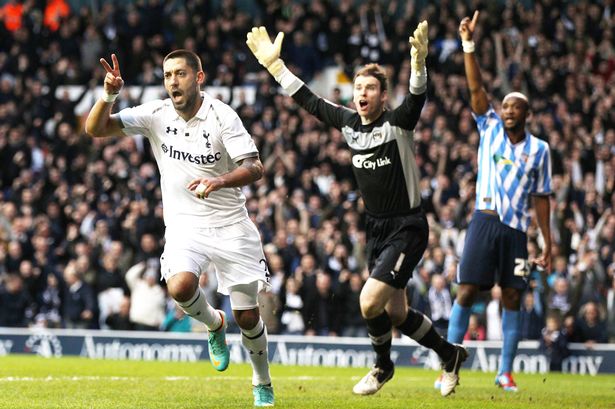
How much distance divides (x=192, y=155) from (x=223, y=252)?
0.83 meters

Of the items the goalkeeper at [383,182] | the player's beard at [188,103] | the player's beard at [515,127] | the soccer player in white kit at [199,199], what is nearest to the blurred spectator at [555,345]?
the player's beard at [515,127]

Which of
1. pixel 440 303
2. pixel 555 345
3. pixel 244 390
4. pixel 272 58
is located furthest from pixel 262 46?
pixel 440 303

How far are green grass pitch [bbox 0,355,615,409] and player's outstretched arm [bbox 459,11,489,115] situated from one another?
293cm

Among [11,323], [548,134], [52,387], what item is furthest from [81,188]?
[52,387]

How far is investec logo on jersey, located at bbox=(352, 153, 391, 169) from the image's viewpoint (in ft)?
34.5

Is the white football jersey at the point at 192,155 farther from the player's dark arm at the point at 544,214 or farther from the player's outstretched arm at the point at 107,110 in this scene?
the player's dark arm at the point at 544,214

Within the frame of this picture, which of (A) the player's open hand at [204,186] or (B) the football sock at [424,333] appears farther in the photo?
(B) the football sock at [424,333]

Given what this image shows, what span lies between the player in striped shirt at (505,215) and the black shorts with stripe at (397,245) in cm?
135

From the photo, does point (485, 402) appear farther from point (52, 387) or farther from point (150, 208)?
point (150, 208)

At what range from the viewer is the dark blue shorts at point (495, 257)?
38.7 ft

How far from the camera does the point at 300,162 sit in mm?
23531

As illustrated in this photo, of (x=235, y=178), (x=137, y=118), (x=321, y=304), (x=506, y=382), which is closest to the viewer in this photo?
(x=235, y=178)

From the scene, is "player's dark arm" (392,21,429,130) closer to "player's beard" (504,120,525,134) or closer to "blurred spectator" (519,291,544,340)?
"player's beard" (504,120,525,134)

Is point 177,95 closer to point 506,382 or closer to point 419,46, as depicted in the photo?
point 419,46
